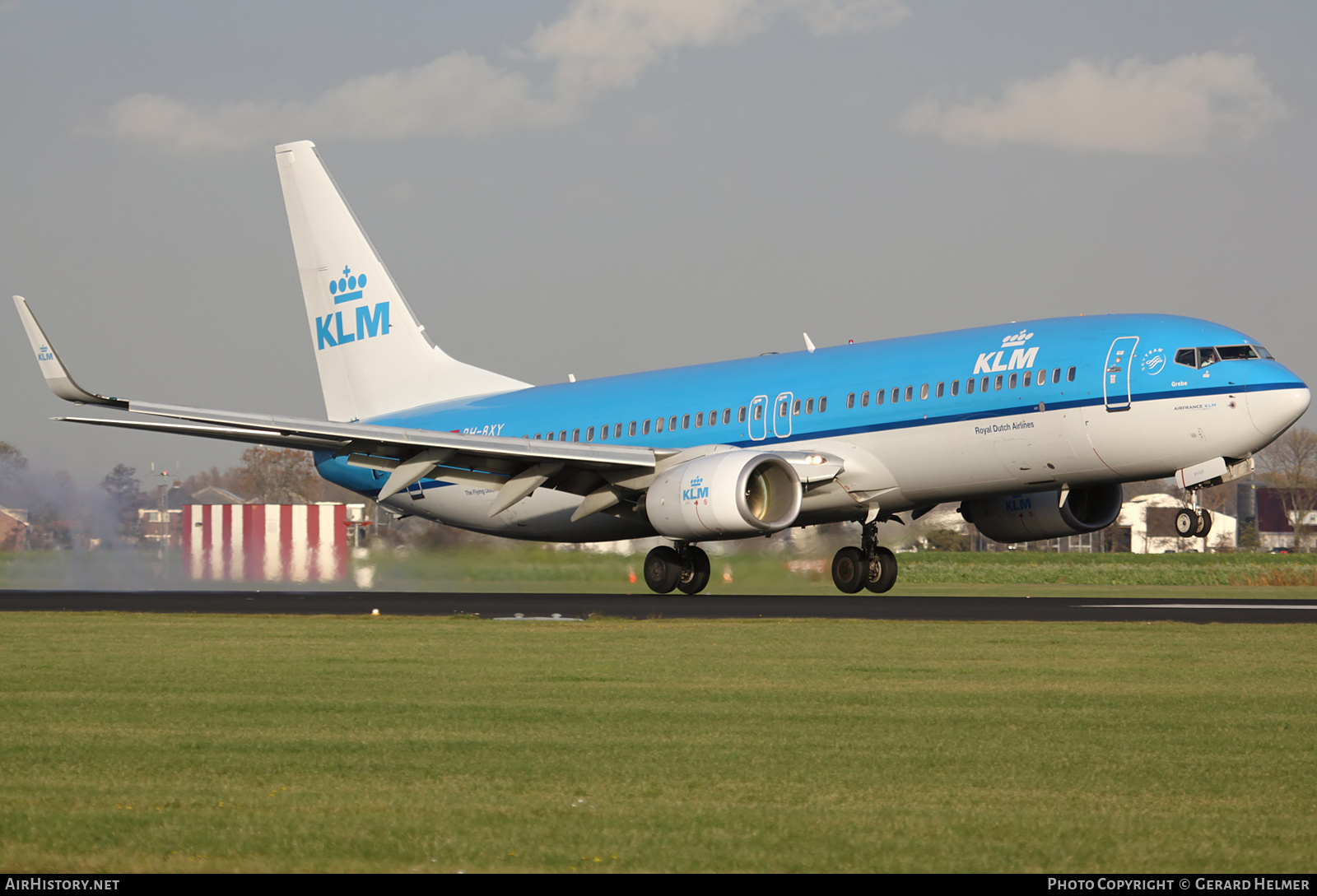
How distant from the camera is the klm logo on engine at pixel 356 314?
38750 millimetres

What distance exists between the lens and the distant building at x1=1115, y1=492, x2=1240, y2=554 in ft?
414

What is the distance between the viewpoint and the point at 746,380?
31734mm

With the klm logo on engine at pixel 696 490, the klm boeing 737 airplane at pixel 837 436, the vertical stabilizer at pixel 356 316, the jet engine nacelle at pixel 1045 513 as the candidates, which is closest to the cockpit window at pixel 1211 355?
the klm boeing 737 airplane at pixel 837 436

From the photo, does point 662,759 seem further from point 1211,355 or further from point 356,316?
point 356,316

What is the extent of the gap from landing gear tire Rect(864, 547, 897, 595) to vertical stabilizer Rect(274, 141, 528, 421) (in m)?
10.7

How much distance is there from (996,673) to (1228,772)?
218 inches

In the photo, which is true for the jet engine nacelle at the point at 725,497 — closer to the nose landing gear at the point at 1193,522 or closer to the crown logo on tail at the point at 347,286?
the nose landing gear at the point at 1193,522

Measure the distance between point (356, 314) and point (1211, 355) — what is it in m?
21.2

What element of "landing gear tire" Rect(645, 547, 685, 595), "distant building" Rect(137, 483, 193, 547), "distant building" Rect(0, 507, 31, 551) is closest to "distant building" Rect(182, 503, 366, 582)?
"distant building" Rect(137, 483, 193, 547)

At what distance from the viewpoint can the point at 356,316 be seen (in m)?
39.0

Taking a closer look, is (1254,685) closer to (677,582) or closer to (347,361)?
(677,582)

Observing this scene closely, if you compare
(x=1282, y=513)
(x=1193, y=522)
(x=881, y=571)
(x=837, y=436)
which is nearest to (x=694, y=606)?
(x=837, y=436)

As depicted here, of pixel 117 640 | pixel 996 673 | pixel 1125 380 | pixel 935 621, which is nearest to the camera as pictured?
pixel 996 673
